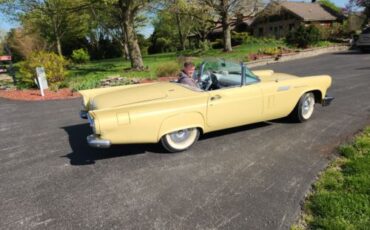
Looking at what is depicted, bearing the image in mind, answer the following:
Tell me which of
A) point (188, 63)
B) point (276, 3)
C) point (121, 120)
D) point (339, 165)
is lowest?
point (339, 165)

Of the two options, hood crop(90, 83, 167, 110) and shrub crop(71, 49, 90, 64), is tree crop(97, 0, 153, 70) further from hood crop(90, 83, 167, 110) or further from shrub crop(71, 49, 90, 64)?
shrub crop(71, 49, 90, 64)

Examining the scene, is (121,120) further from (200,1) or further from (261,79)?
(200,1)

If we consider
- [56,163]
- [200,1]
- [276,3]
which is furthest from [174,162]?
[276,3]

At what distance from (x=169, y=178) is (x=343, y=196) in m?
1.99

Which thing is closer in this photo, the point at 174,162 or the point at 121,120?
the point at 121,120

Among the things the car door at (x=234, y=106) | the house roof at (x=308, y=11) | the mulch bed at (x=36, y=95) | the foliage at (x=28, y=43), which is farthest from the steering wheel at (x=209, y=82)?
the house roof at (x=308, y=11)

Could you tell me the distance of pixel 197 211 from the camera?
127 inches

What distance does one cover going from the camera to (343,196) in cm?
333

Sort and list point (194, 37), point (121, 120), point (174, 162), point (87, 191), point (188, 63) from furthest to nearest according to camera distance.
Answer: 1. point (194, 37)
2. point (188, 63)
3. point (174, 162)
4. point (121, 120)
5. point (87, 191)

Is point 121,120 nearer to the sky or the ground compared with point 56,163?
nearer to the sky

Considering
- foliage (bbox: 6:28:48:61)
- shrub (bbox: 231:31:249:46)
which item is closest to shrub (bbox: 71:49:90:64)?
foliage (bbox: 6:28:48:61)

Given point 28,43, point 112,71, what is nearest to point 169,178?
point 112,71

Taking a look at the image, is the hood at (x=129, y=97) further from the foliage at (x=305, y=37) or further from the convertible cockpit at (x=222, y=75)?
the foliage at (x=305, y=37)

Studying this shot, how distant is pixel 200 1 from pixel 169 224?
20563mm
